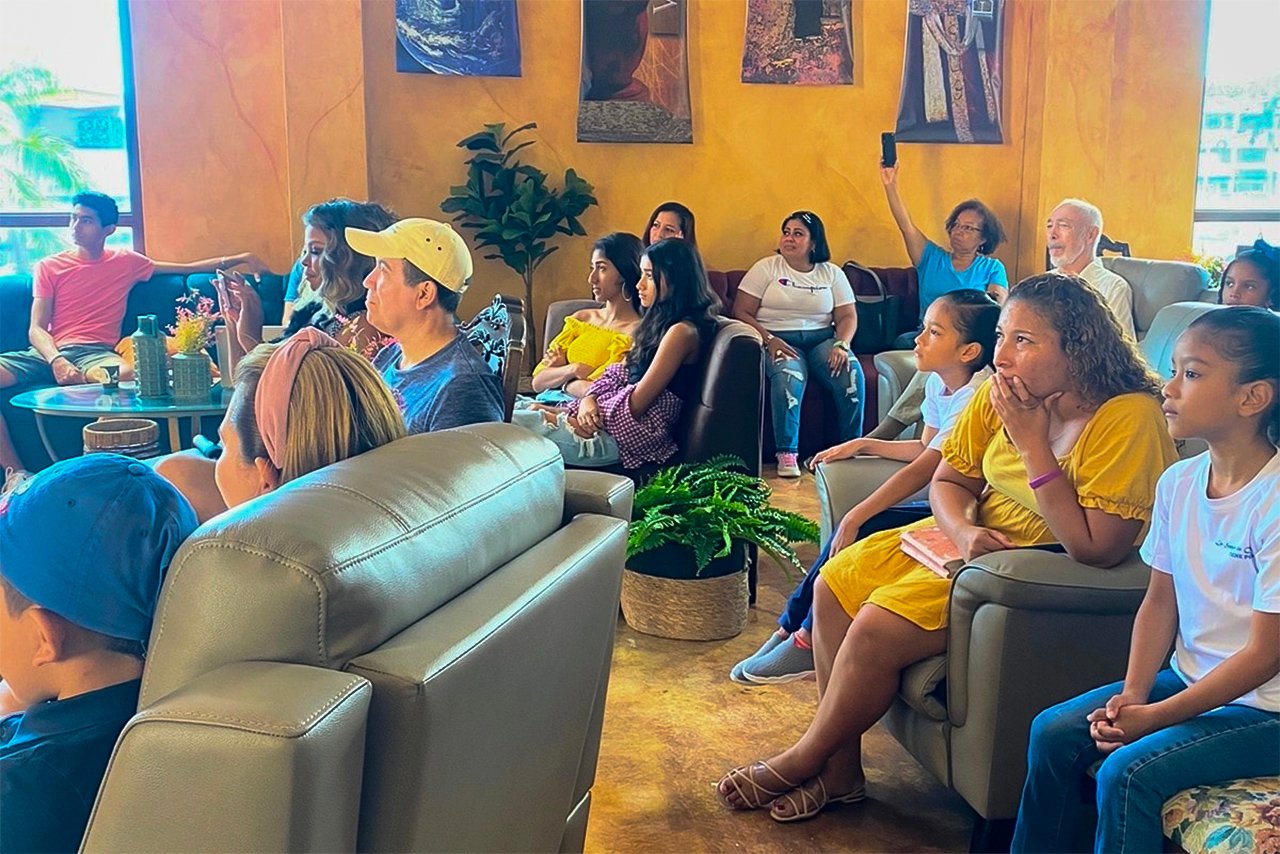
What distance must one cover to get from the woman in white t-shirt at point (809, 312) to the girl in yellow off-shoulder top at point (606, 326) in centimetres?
147

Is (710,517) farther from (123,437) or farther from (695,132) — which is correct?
(695,132)

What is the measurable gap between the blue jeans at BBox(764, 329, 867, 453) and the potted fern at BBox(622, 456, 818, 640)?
6.61 ft

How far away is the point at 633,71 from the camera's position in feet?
20.6

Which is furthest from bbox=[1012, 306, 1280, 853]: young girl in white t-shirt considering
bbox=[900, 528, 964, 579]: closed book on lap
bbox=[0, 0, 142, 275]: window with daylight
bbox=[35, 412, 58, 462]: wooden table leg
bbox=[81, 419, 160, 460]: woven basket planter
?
bbox=[0, 0, 142, 275]: window with daylight

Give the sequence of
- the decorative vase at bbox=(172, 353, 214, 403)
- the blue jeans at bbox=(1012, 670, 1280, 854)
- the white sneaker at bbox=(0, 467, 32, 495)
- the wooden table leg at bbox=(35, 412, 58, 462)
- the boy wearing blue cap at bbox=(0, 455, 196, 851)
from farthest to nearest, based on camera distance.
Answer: the white sneaker at bbox=(0, 467, 32, 495) < the wooden table leg at bbox=(35, 412, 58, 462) < the decorative vase at bbox=(172, 353, 214, 403) < the blue jeans at bbox=(1012, 670, 1280, 854) < the boy wearing blue cap at bbox=(0, 455, 196, 851)

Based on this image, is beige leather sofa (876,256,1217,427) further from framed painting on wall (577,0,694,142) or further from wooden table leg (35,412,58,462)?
wooden table leg (35,412,58,462)

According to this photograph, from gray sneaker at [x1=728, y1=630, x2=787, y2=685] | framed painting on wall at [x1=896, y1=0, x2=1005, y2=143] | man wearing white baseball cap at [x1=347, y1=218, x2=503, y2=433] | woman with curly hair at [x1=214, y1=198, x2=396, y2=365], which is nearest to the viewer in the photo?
man wearing white baseball cap at [x1=347, y1=218, x2=503, y2=433]

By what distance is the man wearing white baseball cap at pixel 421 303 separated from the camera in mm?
2521

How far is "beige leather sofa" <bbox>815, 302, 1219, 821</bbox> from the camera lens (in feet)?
6.40

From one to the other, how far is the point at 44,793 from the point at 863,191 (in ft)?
20.3

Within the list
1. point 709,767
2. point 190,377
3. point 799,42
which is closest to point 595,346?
point 190,377

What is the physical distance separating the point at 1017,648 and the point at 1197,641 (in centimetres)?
30

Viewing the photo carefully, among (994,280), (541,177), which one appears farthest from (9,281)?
(994,280)

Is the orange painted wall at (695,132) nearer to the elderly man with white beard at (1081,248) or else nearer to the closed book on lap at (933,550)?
the elderly man with white beard at (1081,248)
